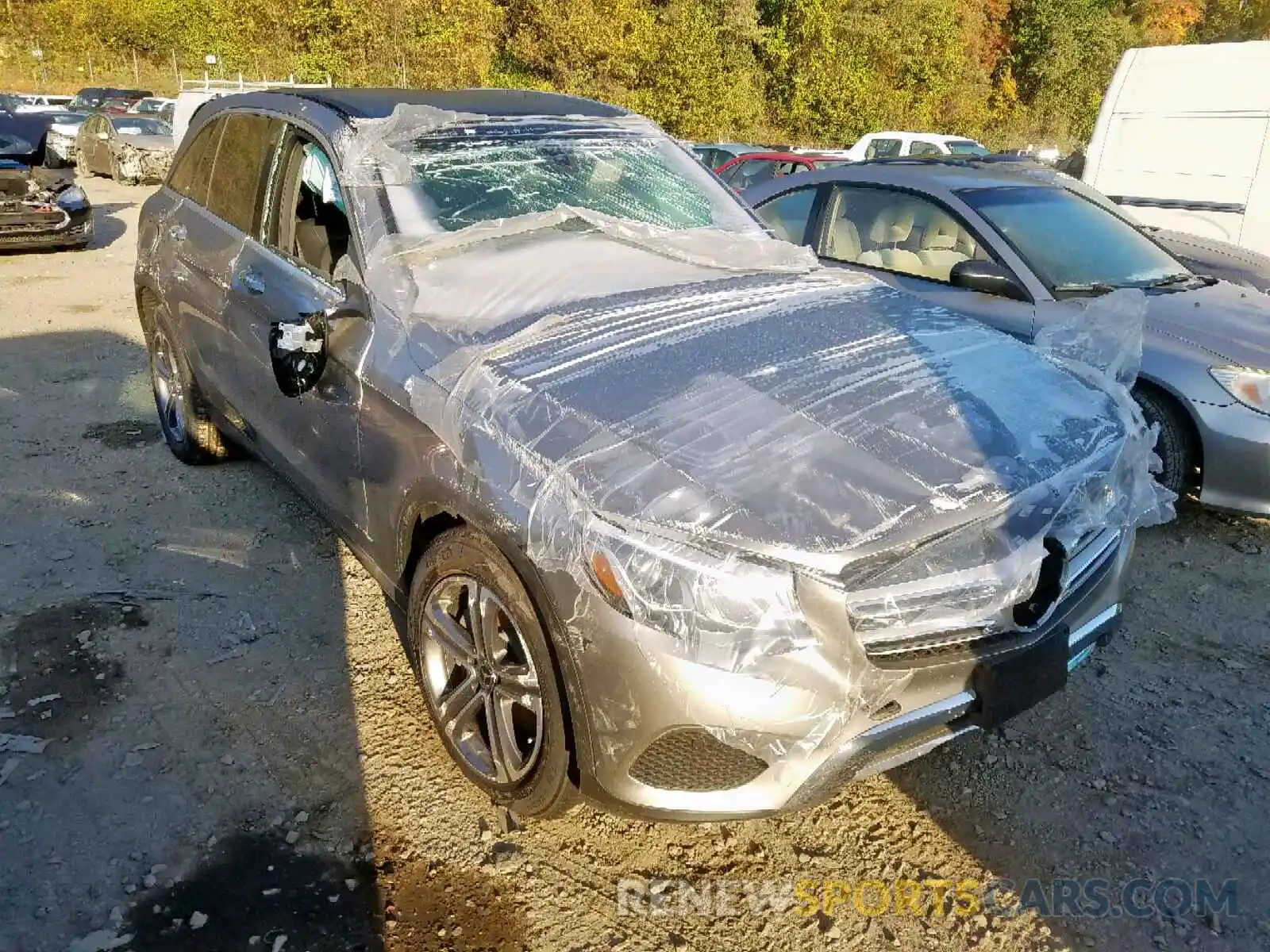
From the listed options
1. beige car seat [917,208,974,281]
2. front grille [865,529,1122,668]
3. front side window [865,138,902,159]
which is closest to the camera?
front grille [865,529,1122,668]

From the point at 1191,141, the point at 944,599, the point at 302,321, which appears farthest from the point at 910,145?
the point at 944,599

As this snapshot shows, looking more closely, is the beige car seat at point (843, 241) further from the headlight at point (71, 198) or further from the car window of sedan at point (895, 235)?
the headlight at point (71, 198)

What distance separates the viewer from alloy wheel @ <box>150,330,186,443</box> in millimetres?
4750

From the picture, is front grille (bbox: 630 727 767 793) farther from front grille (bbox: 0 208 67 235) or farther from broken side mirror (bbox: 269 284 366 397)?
front grille (bbox: 0 208 67 235)

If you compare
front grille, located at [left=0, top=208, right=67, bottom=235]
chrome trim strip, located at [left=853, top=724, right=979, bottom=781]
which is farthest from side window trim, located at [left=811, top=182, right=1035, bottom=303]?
front grille, located at [left=0, top=208, right=67, bottom=235]

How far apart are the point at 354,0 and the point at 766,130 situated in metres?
13.3

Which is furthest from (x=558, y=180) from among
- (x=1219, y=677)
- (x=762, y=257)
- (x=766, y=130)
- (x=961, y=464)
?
(x=766, y=130)

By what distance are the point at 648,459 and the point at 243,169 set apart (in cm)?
272

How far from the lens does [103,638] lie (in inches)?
132

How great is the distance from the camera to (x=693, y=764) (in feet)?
6.88

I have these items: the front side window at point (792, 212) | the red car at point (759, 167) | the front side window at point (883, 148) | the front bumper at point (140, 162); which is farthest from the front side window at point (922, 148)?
the front bumper at point (140, 162)

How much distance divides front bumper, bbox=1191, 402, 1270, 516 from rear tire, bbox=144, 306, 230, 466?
14.7 feet

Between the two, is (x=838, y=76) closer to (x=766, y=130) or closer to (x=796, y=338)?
(x=766, y=130)

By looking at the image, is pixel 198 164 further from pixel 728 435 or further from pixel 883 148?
pixel 883 148
